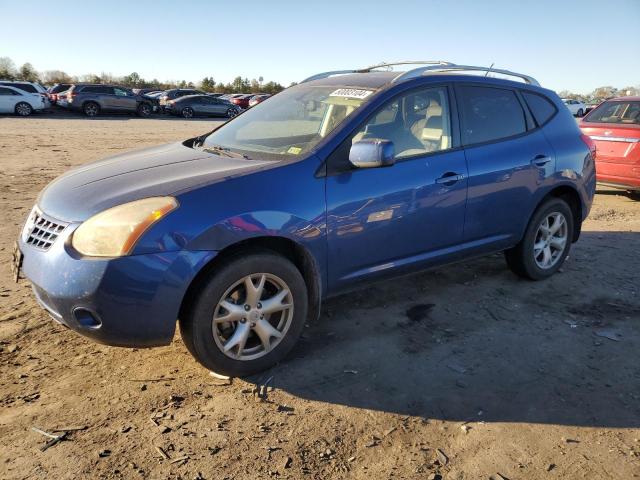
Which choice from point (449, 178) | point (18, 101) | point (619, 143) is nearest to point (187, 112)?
point (18, 101)

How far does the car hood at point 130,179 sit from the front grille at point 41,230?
44 millimetres

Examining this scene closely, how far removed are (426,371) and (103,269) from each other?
1.96 metres

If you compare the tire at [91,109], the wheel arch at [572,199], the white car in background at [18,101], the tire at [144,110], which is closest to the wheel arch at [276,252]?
the wheel arch at [572,199]

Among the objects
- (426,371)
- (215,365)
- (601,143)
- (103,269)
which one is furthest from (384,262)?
(601,143)

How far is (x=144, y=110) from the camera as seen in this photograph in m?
31.2

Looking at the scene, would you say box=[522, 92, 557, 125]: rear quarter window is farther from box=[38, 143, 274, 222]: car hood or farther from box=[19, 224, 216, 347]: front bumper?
box=[19, 224, 216, 347]: front bumper

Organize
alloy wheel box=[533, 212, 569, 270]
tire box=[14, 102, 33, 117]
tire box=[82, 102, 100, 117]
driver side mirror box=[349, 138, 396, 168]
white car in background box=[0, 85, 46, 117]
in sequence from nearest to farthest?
driver side mirror box=[349, 138, 396, 168] < alloy wheel box=[533, 212, 569, 270] < white car in background box=[0, 85, 46, 117] < tire box=[14, 102, 33, 117] < tire box=[82, 102, 100, 117]

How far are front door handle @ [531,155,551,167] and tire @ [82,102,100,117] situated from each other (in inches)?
1151

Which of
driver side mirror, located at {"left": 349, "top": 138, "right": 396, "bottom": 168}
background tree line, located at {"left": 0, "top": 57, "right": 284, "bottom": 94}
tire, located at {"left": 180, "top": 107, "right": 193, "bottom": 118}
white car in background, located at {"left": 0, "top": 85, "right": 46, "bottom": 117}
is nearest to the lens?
driver side mirror, located at {"left": 349, "top": 138, "right": 396, "bottom": 168}

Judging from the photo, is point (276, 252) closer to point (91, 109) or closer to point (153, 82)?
point (91, 109)

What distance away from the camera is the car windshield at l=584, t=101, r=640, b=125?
8.39m

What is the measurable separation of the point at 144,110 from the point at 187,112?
2.63 metres

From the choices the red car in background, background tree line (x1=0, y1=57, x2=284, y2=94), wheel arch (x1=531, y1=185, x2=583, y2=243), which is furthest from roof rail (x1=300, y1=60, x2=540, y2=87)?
background tree line (x1=0, y1=57, x2=284, y2=94)

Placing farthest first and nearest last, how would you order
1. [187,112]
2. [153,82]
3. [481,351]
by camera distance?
[153,82], [187,112], [481,351]
